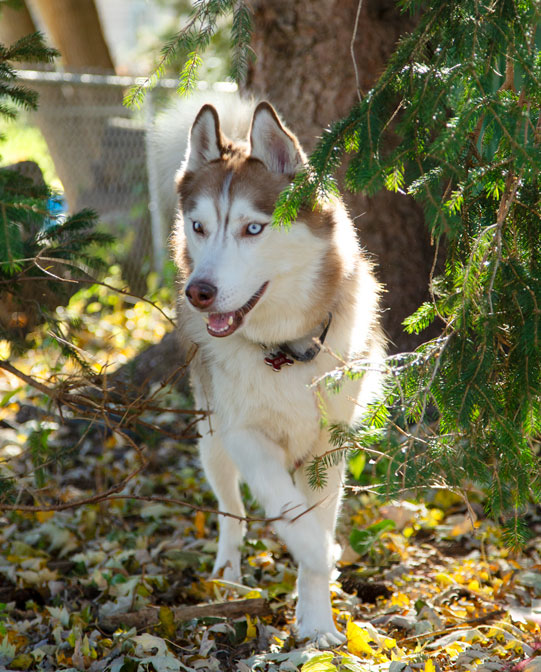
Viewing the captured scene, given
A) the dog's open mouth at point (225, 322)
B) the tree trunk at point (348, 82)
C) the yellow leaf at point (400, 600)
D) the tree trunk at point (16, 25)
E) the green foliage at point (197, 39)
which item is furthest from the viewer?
the tree trunk at point (16, 25)

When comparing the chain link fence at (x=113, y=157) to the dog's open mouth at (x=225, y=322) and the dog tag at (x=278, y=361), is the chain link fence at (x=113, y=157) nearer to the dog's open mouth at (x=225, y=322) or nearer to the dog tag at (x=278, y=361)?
the dog tag at (x=278, y=361)

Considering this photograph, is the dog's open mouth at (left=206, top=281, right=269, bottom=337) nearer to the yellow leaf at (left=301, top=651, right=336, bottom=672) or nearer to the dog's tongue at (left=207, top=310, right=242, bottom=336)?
the dog's tongue at (left=207, top=310, right=242, bottom=336)

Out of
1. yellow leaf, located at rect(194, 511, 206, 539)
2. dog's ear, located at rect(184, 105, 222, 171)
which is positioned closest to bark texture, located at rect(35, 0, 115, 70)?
dog's ear, located at rect(184, 105, 222, 171)

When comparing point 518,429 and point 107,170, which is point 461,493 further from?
point 107,170

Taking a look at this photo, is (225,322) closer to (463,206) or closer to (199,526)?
(463,206)

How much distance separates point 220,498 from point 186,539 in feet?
1.22

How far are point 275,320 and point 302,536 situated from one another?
807mm

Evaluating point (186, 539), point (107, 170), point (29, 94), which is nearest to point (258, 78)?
point (29, 94)

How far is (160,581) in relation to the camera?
305cm

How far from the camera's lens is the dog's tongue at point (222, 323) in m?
2.56

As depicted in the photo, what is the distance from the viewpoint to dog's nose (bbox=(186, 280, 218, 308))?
2.45m

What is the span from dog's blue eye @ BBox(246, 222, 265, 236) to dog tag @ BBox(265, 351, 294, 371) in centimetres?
48

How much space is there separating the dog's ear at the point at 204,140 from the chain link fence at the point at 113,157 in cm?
404

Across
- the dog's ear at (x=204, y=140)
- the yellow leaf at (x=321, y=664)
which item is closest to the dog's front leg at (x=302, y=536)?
the yellow leaf at (x=321, y=664)
